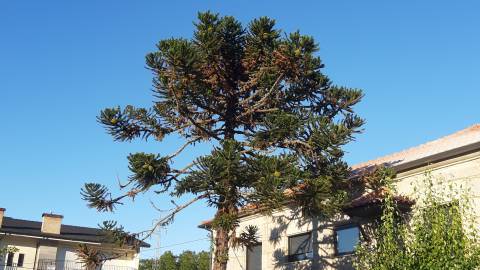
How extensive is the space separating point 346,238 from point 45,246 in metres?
25.3

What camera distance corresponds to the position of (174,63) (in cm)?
1469

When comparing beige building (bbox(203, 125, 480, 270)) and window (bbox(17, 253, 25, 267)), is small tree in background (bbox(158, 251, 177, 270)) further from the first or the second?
beige building (bbox(203, 125, 480, 270))

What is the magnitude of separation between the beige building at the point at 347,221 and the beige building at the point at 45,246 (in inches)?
565

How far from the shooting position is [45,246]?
37.4 metres

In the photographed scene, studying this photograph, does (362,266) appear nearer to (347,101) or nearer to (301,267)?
(347,101)

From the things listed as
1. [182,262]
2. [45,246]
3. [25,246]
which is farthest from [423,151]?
[182,262]

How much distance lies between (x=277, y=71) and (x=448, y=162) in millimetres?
6013

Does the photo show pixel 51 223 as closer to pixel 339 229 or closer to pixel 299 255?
pixel 299 255

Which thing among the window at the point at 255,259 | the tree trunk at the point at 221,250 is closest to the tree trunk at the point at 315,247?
the window at the point at 255,259

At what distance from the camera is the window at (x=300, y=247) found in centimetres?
2130

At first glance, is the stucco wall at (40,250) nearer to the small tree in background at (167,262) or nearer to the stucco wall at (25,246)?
the stucco wall at (25,246)

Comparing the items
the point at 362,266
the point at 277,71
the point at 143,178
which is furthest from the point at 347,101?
the point at 143,178

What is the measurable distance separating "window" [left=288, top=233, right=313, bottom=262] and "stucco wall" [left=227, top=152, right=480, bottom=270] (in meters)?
0.19

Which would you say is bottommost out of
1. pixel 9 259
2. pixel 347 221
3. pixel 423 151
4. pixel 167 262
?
pixel 347 221
